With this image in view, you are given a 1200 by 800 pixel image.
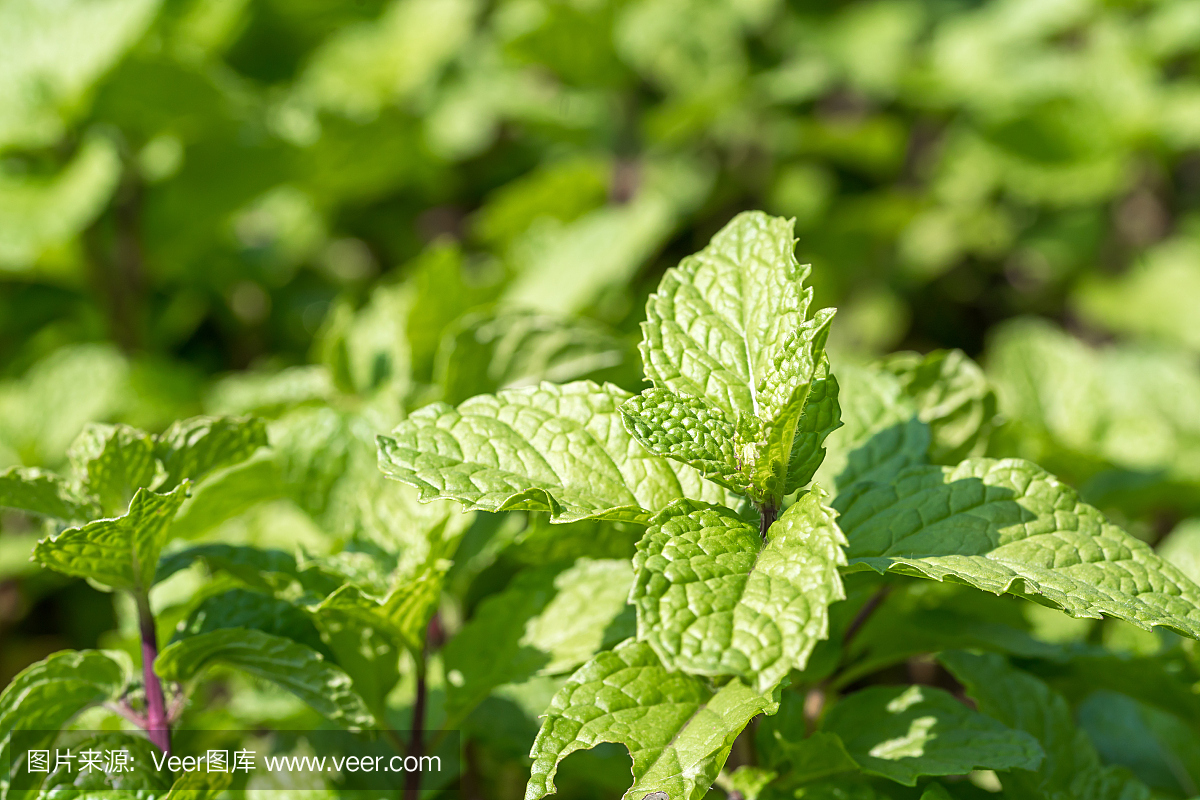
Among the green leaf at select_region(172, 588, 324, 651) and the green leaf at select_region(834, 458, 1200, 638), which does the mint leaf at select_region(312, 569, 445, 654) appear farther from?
the green leaf at select_region(834, 458, 1200, 638)

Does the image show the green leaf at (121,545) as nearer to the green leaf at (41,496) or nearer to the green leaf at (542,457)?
the green leaf at (41,496)

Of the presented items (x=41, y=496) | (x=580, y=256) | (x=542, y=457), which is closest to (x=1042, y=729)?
(x=542, y=457)

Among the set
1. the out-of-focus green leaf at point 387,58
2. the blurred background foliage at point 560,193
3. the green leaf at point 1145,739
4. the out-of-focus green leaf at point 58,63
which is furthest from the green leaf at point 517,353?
the out-of-focus green leaf at point 387,58

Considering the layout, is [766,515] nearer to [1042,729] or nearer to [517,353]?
[1042,729]

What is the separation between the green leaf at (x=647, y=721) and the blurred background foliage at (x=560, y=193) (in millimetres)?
717

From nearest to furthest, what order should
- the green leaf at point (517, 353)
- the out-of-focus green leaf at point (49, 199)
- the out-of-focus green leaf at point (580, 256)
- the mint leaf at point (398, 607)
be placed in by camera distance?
the mint leaf at point (398, 607)
the green leaf at point (517, 353)
the out-of-focus green leaf at point (580, 256)
the out-of-focus green leaf at point (49, 199)

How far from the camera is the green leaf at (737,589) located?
0.67 m

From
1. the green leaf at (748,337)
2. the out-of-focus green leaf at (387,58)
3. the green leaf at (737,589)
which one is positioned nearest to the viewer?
the green leaf at (737,589)

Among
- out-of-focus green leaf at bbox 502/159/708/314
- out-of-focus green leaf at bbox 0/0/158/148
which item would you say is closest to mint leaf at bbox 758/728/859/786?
out-of-focus green leaf at bbox 502/159/708/314

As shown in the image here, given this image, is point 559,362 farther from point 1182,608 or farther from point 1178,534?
point 1178,534

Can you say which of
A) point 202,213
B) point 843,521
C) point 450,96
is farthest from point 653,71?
point 843,521

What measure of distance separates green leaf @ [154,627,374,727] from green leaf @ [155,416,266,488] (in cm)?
15

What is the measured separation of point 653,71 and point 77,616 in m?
1.87

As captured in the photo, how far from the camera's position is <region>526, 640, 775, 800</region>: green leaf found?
749mm
